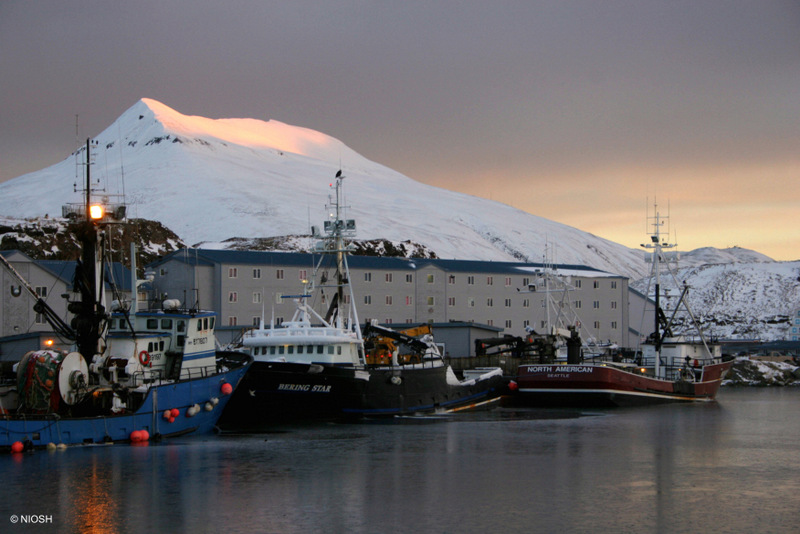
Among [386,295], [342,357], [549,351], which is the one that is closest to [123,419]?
[342,357]

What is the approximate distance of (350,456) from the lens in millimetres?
36656

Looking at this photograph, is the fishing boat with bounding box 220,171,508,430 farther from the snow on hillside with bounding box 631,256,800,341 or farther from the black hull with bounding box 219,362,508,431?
the snow on hillside with bounding box 631,256,800,341

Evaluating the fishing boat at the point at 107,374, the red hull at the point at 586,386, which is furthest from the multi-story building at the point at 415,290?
the fishing boat at the point at 107,374

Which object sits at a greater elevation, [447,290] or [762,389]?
[447,290]

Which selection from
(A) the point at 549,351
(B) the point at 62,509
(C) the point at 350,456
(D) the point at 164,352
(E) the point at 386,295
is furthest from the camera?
(E) the point at 386,295

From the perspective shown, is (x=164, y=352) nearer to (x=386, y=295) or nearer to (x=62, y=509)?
(x=62, y=509)

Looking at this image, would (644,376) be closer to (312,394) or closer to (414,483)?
(312,394)

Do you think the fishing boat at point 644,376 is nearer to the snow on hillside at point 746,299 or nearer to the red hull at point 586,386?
the red hull at point 586,386

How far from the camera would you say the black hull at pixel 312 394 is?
4716 centimetres

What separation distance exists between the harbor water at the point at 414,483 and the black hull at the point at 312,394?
190 cm

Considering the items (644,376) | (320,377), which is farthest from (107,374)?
(644,376)

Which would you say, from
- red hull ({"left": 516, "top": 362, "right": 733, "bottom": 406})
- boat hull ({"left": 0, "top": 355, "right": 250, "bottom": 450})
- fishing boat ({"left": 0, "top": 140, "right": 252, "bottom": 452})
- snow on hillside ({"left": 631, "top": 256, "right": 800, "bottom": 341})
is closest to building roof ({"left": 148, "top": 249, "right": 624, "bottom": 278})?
red hull ({"left": 516, "top": 362, "right": 733, "bottom": 406})

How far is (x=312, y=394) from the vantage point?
47812 millimetres

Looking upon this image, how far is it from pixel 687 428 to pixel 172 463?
1082 inches
